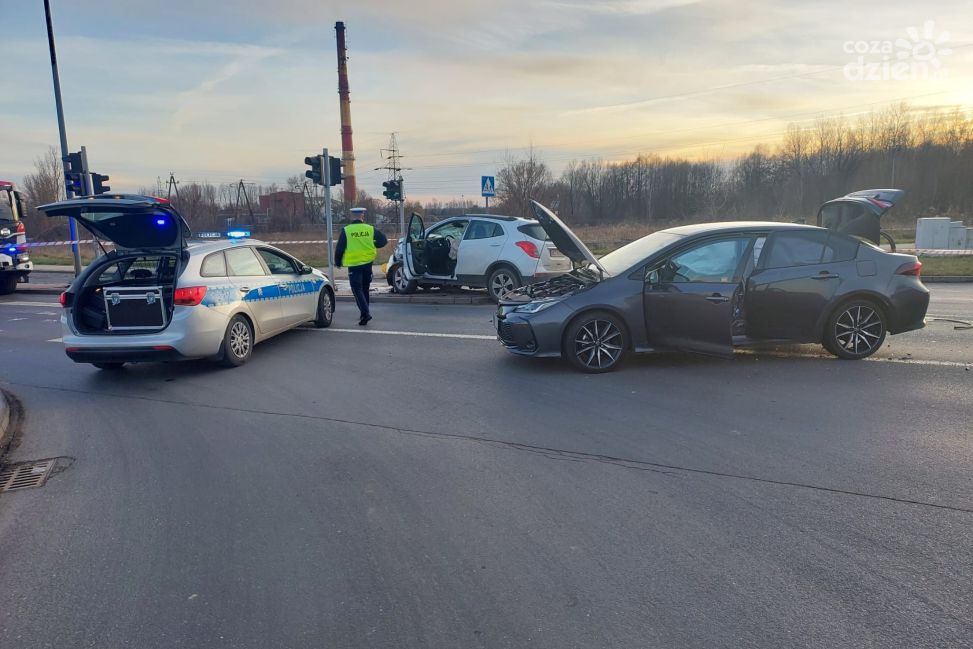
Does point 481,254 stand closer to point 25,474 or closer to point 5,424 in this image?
point 5,424

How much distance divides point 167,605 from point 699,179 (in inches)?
3458

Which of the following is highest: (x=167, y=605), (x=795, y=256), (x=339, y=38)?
(x=339, y=38)

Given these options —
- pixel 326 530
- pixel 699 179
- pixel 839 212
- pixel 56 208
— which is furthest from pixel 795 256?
pixel 699 179

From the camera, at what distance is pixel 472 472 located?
182 inches

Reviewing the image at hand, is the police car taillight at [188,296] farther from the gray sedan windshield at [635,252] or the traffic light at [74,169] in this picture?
the traffic light at [74,169]

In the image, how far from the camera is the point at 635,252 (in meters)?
7.65

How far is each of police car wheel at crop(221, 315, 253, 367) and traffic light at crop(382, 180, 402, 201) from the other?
10074mm

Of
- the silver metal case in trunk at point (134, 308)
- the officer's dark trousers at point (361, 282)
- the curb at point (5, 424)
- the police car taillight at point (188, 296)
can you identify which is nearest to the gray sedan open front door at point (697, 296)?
the police car taillight at point (188, 296)

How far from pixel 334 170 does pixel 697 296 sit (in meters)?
12.0

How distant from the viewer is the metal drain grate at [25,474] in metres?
4.74

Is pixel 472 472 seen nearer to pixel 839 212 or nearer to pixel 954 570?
pixel 954 570

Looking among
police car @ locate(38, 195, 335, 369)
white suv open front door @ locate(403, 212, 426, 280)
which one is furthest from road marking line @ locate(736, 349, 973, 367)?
white suv open front door @ locate(403, 212, 426, 280)

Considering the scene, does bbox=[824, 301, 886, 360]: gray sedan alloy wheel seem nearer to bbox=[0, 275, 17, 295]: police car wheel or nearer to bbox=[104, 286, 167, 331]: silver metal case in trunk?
bbox=[104, 286, 167, 331]: silver metal case in trunk

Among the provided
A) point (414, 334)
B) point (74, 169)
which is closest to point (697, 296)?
point (414, 334)
